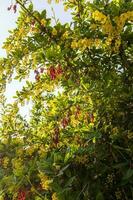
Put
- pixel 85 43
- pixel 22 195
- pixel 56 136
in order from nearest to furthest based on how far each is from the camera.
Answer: pixel 22 195, pixel 85 43, pixel 56 136

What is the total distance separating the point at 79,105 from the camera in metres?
4.11

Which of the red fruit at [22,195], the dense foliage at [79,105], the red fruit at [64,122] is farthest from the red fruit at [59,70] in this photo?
the red fruit at [22,195]

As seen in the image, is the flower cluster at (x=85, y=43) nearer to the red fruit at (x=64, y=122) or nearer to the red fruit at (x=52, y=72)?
the red fruit at (x=52, y=72)

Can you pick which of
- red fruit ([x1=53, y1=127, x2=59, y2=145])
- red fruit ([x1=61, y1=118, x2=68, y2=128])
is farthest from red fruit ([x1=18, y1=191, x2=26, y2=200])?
red fruit ([x1=61, y1=118, x2=68, y2=128])

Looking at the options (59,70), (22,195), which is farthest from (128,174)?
(59,70)

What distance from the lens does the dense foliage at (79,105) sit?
356 centimetres

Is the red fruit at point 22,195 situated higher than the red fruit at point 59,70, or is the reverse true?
the red fruit at point 59,70

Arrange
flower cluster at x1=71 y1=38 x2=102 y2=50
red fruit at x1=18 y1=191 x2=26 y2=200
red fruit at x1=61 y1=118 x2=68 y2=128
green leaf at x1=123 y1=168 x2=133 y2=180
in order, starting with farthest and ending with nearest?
red fruit at x1=61 y1=118 x2=68 y2=128 < flower cluster at x1=71 y1=38 x2=102 y2=50 < red fruit at x1=18 y1=191 x2=26 y2=200 < green leaf at x1=123 y1=168 x2=133 y2=180

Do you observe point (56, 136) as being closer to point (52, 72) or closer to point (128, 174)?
point (52, 72)

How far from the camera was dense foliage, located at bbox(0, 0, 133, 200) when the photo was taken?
11.7 ft

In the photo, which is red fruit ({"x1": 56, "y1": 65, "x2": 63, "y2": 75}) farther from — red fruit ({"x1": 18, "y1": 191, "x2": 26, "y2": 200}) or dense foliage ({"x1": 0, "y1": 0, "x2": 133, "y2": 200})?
red fruit ({"x1": 18, "y1": 191, "x2": 26, "y2": 200})

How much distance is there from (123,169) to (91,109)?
73 centimetres

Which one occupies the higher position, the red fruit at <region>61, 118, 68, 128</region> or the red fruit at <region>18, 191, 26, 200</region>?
the red fruit at <region>61, 118, 68, 128</region>

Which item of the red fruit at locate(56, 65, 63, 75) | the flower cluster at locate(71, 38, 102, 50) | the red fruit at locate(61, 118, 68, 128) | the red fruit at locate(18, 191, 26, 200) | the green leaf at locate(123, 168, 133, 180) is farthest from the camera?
the red fruit at locate(61, 118, 68, 128)
